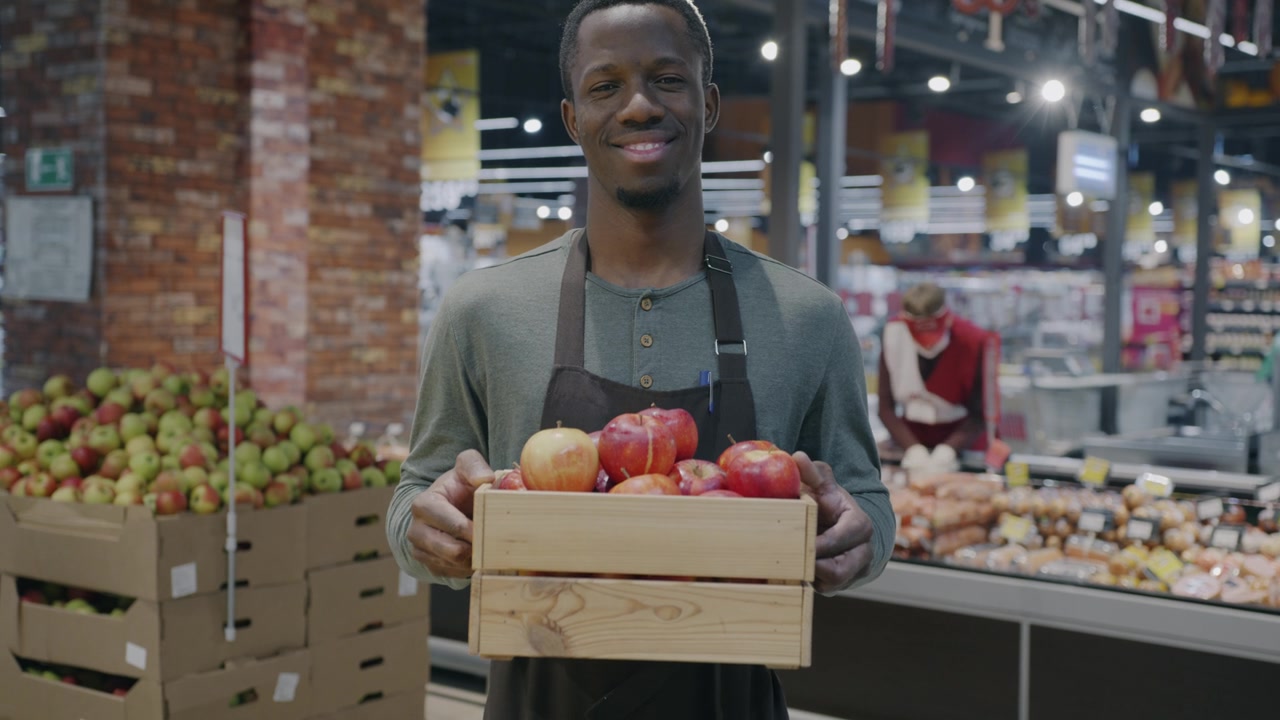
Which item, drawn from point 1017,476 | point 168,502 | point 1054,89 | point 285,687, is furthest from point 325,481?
point 1054,89

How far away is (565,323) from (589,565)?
1.26 feet

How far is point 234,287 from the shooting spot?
3.99 metres

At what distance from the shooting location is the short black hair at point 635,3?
1.58 meters

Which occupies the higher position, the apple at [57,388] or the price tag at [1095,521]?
the apple at [57,388]

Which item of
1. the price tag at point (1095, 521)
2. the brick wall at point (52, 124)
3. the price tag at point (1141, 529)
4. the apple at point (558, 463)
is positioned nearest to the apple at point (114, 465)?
the brick wall at point (52, 124)

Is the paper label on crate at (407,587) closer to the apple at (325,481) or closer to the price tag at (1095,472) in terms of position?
the apple at (325,481)

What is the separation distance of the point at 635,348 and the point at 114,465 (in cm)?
289

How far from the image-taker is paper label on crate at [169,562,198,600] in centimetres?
366

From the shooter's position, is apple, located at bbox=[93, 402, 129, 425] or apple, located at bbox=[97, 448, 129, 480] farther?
apple, located at bbox=[93, 402, 129, 425]

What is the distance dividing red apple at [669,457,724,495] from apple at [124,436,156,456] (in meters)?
3.02

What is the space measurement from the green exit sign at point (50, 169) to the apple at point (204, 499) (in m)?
2.87

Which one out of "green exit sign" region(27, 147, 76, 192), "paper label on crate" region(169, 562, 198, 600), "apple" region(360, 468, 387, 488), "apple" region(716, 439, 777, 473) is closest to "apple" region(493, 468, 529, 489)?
"apple" region(716, 439, 777, 473)

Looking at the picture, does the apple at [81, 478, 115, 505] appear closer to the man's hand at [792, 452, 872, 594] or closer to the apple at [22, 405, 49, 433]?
the apple at [22, 405, 49, 433]

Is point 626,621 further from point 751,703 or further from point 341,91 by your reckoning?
point 341,91
